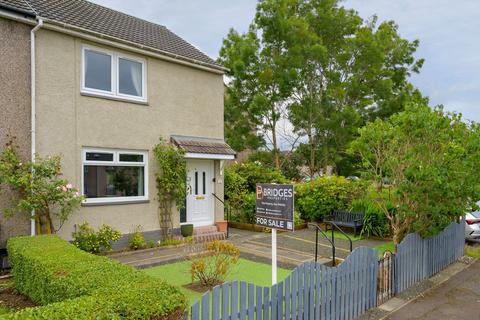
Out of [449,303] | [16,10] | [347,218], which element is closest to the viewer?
[449,303]

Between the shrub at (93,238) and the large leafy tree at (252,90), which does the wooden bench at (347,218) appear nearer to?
the shrub at (93,238)

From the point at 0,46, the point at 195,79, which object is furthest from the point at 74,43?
the point at 195,79

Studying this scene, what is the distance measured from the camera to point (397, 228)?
8.40 meters

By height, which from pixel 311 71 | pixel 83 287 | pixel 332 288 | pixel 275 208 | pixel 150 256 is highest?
pixel 311 71

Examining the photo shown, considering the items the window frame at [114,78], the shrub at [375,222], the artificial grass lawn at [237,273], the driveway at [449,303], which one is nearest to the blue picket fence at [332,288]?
the driveway at [449,303]

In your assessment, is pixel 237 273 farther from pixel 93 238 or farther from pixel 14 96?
pixel 14 96

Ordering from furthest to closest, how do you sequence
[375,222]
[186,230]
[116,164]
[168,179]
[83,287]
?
[375,222] < [186,230] < [168,179] < [116,164] < [83,287]

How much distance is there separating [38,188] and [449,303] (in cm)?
900

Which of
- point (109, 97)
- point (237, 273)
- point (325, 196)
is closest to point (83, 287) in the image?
point (237, 273)

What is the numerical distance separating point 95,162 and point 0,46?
135 inches

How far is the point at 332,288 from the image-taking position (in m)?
5.62

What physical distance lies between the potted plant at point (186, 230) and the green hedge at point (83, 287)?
5087 mm

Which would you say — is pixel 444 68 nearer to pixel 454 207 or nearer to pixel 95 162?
pixel 454 207

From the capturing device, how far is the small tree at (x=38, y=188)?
8172 mm
